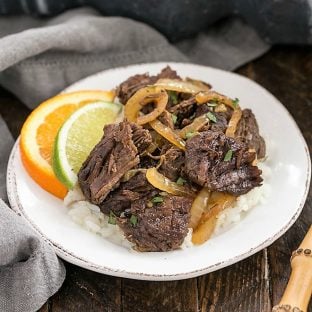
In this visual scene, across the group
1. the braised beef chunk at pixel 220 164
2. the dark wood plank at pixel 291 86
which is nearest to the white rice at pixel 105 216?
the braised beef chunk at pixel 220 164

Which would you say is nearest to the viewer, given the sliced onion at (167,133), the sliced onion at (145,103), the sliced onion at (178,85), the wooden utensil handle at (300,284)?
the wooden utensil handle at (300,284)

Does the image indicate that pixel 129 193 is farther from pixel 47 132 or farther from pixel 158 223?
pixel 47 132

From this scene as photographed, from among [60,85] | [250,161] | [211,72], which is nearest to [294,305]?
[250,161]

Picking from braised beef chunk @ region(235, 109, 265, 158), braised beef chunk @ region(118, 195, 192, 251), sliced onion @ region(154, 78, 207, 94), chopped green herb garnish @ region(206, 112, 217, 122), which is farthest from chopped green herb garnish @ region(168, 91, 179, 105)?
braised beef chunk @ region(118, 195, 192, 251)

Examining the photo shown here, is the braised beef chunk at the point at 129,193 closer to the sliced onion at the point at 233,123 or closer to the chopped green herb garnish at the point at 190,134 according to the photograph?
the chopped green herb garnish at the point at 190,134

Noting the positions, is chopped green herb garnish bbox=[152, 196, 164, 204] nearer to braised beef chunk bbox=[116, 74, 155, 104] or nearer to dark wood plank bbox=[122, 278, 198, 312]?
dark wood plank bbox=[122, 278, 198, 312]

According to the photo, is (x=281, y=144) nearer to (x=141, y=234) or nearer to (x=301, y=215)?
(x=301, y=215)
